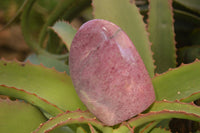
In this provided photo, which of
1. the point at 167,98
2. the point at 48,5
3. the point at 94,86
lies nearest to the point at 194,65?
the point at 167,98

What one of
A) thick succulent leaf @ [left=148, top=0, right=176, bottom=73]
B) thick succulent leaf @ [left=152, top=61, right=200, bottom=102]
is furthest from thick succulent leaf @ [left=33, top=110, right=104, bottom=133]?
thick succulent leaf @ [left=148, top=0, right=176, bottom=73]

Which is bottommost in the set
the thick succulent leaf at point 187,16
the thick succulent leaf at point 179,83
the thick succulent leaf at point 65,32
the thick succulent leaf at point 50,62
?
the thick succulent leaf at point 50,62

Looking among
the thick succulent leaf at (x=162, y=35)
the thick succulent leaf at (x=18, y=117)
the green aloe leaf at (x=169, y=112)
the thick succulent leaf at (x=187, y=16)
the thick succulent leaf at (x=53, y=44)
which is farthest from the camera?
the thick succulent leaf at (x=53, y=44)

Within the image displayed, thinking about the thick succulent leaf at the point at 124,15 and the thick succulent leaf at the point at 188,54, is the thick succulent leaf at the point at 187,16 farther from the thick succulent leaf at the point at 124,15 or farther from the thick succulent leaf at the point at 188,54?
the thick succulent leaf at the point at 124,15

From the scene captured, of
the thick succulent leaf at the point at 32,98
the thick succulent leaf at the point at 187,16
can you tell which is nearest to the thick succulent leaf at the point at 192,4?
the thick succulent leaf at the point at 187,16

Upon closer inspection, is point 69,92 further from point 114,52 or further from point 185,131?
point 185,131

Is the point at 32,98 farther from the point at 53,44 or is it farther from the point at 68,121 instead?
the point at 53,44

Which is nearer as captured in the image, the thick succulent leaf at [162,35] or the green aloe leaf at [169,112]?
the green aloe leaf at [169,112]
